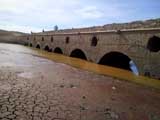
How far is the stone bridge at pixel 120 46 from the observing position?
1071cm

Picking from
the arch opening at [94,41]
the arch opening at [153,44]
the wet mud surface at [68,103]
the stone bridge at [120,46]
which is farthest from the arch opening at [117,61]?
the wet mud surface at [68,103]

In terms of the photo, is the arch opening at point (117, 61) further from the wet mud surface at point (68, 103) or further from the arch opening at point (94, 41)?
the wet mud surface at point (68, 103)

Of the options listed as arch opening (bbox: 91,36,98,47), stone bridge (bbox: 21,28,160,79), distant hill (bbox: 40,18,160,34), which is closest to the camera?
distant hill (bbox: 40,18,160,34)

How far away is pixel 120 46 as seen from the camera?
1311 cm

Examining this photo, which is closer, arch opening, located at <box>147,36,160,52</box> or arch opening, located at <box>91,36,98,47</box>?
arch opening, located at <box>147,36,160,52</box>

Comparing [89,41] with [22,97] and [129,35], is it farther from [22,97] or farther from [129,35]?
[22,97]

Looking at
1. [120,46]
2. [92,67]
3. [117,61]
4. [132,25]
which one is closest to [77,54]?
[117,61]

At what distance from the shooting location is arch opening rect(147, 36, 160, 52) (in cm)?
1070

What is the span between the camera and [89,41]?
16.9 metres

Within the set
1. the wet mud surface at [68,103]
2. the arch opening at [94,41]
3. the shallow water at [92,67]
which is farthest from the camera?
the arch opening at [94,41]

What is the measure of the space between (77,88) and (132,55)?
20.6 ft

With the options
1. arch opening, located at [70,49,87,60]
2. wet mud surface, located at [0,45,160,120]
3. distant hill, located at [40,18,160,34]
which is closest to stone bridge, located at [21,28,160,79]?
arch opening, located at [70,49,87,60]

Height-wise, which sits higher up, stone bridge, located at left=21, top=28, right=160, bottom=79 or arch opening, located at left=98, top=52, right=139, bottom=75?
stone bridge, located at left=21, top=28, right=160, bottom=79

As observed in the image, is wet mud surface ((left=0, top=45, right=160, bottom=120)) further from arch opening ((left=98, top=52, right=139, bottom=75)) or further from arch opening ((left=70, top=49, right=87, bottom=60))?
arch opening ((left=70, top=49, right=87, bottom=60))
